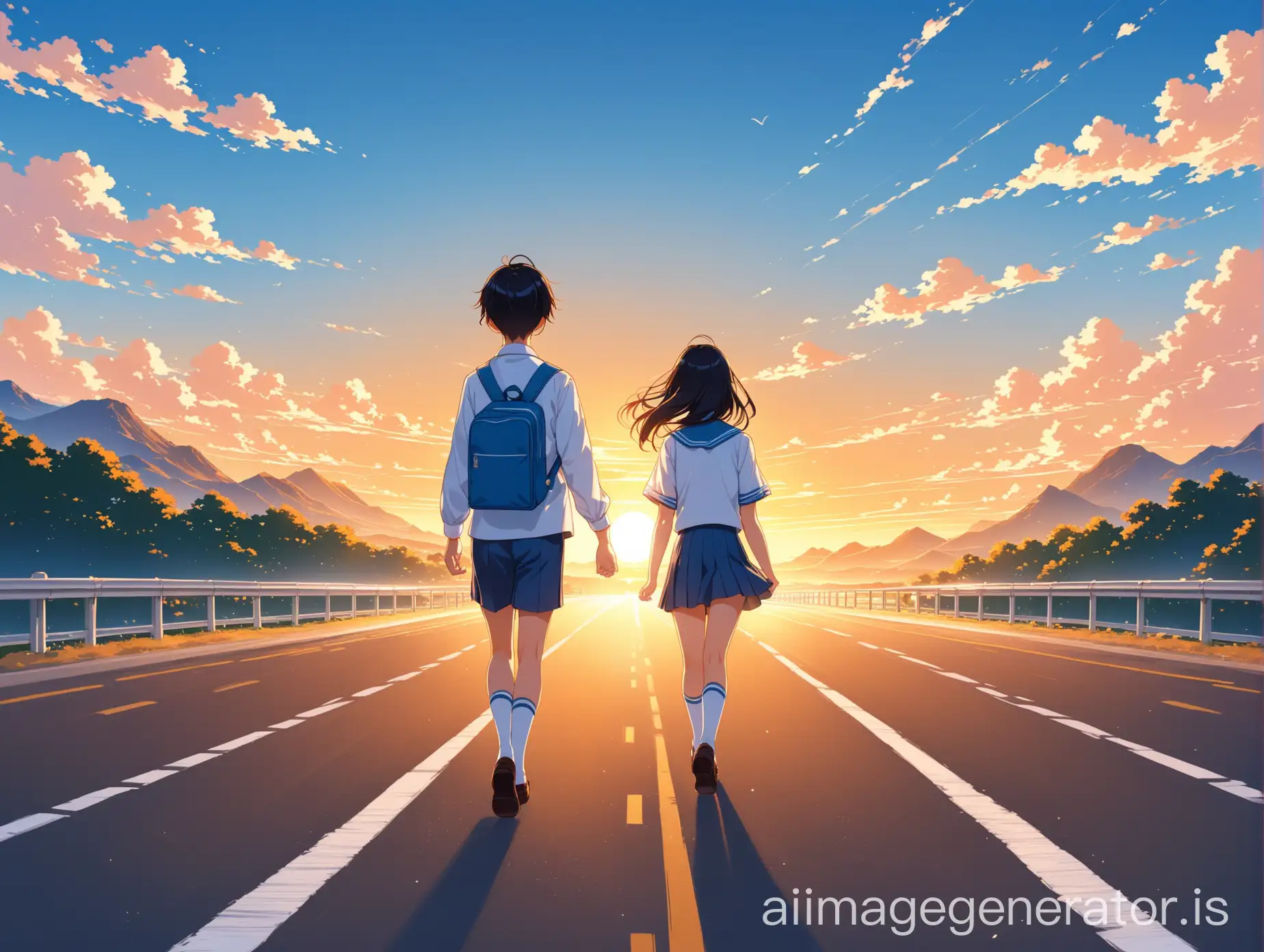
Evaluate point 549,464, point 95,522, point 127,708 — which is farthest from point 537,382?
point 95,522

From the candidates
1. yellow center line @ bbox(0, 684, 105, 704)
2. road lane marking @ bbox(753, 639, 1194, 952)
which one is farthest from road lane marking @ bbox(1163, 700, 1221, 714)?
yellow center line @ bbox(0, 684, 105, 704)

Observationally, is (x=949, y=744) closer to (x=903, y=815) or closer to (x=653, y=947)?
(x=903, y=815)

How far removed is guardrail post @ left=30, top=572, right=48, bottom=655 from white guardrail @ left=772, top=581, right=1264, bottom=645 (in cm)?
2004

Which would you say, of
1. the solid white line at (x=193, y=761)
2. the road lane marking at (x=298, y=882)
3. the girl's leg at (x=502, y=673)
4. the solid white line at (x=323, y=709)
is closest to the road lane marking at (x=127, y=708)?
the solid white line at (x=323, y=709)

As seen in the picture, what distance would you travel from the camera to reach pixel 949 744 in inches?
394

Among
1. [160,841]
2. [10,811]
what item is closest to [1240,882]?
[160,841]

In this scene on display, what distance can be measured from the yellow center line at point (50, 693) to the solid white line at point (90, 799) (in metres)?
6.31

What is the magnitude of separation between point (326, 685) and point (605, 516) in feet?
31.6

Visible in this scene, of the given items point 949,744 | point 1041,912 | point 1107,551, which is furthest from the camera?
point 1107,551

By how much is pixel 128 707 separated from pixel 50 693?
224 cm

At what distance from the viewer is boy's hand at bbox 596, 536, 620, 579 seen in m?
6.80

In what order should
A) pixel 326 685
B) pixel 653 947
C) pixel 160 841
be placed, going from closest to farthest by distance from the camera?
pixel 653 947, pixel 160 841, pixel 326 685

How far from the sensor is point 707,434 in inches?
298

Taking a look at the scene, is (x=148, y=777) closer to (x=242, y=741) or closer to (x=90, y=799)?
(x=90, y=799)
